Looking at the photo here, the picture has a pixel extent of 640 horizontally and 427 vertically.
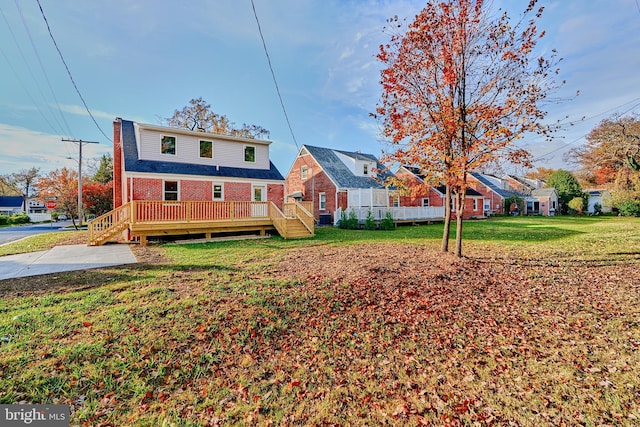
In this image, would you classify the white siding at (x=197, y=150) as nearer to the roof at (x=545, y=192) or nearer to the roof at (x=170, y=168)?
the roof at (x=170, y=168)

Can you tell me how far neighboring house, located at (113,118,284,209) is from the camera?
1432 cm

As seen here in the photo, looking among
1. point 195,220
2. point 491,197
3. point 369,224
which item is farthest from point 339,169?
point 491,197

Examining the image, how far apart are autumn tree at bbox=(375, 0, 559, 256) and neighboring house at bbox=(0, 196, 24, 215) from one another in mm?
72062

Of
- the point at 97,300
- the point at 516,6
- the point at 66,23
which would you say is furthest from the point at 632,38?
the point at 66,23

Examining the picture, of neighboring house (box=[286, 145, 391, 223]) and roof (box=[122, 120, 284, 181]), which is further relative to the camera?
neighboring house (box=[286, 145, 391, 223])

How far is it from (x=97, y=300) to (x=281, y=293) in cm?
340

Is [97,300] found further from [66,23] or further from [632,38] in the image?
[632,38]

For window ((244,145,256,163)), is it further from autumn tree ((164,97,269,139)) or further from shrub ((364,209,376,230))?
autumn tree ((164,97,269,139))

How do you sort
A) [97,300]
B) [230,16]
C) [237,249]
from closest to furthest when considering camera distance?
[97,300] → [230,16] → [237,249]

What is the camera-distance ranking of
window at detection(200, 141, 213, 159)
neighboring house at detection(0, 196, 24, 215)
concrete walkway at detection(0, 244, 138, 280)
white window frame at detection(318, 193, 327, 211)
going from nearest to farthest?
concrete walkway at detection(0, 244, 138, 280) → window at detection(200, 141, 213, 159) → white window frame at detection(318, 193, 327, 211) → neighboring house at detection(0, 196, 24, 215)

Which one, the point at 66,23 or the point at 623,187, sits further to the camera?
the point at 623,187

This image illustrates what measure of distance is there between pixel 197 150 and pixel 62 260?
31.2 ft

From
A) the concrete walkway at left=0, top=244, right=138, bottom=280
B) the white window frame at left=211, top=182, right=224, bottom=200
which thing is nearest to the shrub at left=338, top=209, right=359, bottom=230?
the white window frame at left=211, top=182, right=224, bottom=200

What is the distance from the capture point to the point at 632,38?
1075cm
